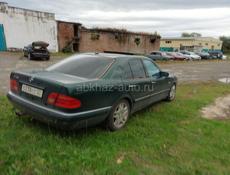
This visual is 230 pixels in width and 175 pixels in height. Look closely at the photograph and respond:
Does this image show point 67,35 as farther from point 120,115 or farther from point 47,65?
point 120,115

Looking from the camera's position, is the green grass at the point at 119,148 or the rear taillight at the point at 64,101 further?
the rear taillight at the point at 64,101

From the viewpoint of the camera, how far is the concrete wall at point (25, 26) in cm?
2362

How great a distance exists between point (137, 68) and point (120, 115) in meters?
1.16

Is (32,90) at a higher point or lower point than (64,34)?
lower

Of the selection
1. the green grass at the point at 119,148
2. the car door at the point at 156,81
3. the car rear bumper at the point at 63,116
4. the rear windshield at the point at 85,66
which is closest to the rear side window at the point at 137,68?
the car door at the point at 156,81

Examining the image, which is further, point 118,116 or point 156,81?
point 156,81

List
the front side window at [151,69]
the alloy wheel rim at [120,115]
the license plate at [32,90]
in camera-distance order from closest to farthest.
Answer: the license plate at [32,90] < the alloy wheel rim at [120,115] < the front side window at [151,69]

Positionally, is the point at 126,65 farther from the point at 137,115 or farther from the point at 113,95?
the point at 137,115

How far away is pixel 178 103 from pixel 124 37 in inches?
1175

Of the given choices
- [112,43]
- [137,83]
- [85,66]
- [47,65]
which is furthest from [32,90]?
[112,43]

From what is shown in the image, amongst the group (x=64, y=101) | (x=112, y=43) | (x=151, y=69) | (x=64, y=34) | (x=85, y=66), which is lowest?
(x=64, y=101)

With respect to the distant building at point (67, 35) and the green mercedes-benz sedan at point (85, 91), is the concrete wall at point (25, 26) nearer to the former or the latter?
the distant building at point (67, 35)

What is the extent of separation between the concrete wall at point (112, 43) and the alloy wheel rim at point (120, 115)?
90.8 feet

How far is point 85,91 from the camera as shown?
3066 mm
